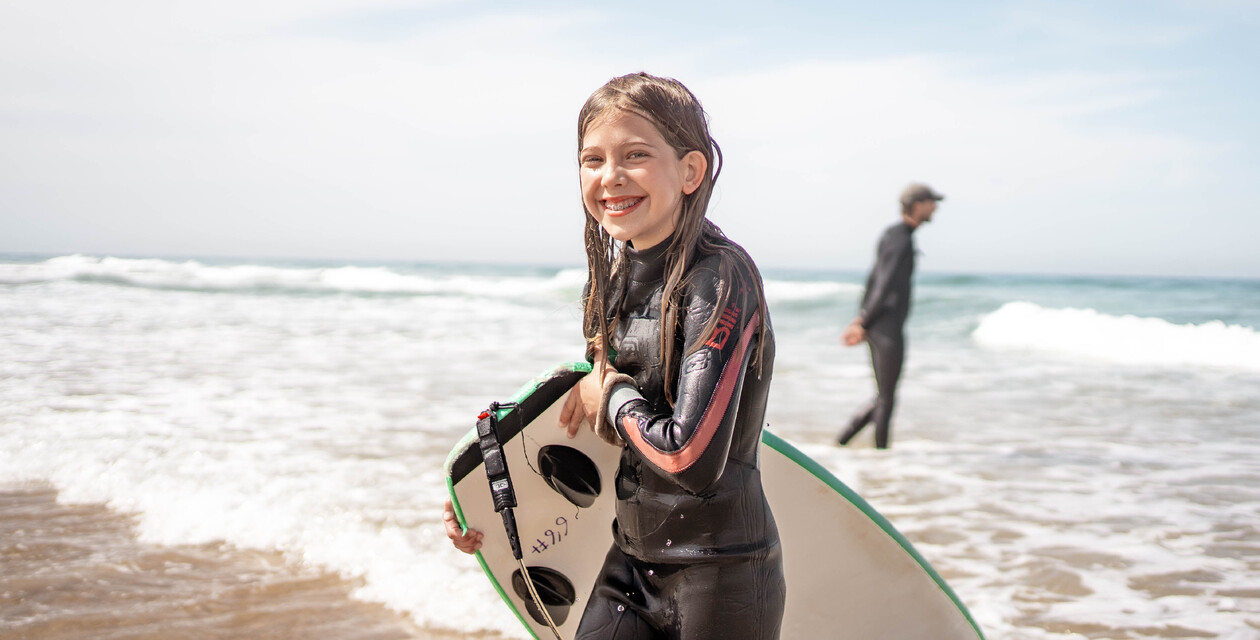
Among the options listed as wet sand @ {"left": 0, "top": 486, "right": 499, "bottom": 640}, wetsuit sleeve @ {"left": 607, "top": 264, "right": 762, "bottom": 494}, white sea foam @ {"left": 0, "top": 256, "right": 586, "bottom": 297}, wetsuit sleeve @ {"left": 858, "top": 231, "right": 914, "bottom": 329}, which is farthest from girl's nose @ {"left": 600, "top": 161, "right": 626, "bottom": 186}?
white sea foam @ {"left": 0, "top": 256, "right": 586, "bottom": 297}

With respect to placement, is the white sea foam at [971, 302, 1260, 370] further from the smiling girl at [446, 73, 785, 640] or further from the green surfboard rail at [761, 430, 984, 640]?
the smiling girl at [446, 73, 785, 640]

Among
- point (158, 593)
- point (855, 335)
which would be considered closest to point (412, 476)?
point (158, 593)

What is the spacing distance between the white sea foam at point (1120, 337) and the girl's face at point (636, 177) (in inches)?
552

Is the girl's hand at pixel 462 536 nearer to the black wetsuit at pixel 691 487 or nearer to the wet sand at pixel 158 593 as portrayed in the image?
the black wetsuit at pixel 691 487

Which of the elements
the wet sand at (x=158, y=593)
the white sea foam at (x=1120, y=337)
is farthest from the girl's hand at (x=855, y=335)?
the white sea foam at (x=1120, y=337)

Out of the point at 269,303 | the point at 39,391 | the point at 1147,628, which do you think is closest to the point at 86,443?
the point at 39,391

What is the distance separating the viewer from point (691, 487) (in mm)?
1640

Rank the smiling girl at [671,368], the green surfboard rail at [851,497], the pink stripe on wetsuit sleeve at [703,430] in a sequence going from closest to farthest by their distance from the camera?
the pink stripe on wetsuit sleeve at [703,430] < the smiling girl at [671,368] < the green surfboard rail at [851,497]

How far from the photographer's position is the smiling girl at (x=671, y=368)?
1.71 meters

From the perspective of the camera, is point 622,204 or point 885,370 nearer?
point 622,204

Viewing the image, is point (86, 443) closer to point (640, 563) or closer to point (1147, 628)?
point (640, 563)

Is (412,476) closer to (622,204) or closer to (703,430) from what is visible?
(622,204)

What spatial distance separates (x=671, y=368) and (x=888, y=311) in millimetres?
5030

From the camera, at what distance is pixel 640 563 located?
1892mm
